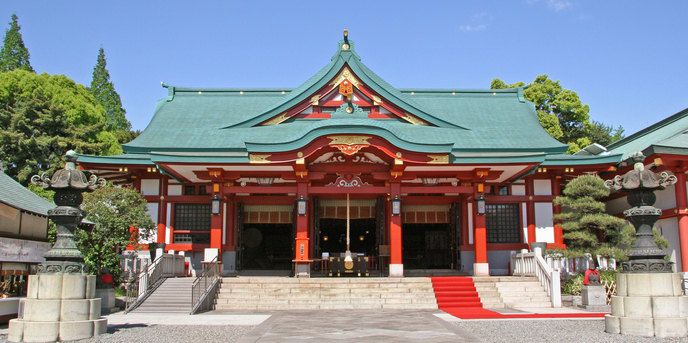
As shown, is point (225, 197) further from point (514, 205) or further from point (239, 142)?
point (514, 205)

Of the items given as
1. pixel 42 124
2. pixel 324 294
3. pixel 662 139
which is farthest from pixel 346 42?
pixel 42 124

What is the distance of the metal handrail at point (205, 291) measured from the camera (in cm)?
1420

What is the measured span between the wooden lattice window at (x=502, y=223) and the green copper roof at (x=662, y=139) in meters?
4.56

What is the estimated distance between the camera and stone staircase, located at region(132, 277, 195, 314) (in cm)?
1442

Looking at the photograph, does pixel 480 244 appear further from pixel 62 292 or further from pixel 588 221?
pixel 62 292

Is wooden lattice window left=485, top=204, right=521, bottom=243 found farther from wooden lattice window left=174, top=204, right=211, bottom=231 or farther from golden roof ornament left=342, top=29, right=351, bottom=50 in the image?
wooden lattice window left=174, top=204, right=211, bottom=231

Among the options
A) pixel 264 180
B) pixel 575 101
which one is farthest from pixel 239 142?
pixel 575 101

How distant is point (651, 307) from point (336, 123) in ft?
33.1

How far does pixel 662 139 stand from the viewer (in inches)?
772

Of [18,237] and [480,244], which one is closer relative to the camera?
[18,237]

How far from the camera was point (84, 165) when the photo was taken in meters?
18.9

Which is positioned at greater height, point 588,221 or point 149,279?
point 588,221

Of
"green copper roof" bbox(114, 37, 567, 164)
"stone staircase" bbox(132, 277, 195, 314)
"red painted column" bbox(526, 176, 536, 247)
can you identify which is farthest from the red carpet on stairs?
"stone staircase" bbox(132, 277, 195, 314)

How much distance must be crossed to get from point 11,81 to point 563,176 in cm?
2899
